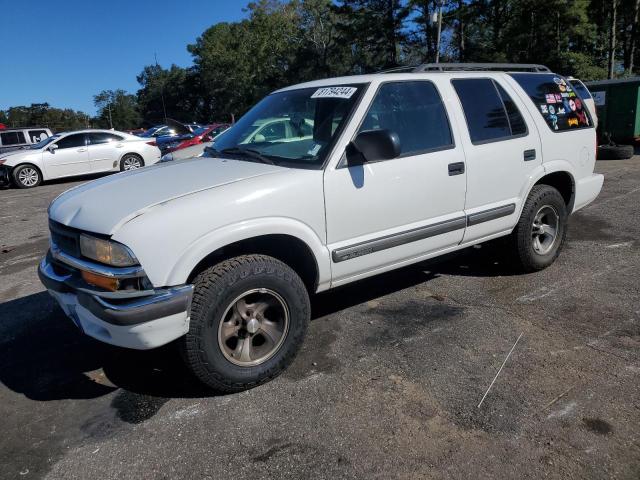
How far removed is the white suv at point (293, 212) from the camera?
2.66 metres

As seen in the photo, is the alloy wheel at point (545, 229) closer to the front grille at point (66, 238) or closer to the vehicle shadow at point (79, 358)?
the vehicle shadow at point (79, 358)

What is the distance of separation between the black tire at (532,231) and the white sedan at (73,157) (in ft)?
39.2

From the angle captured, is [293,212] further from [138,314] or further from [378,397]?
[378,397]

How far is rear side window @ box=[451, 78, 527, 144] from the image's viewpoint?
4.00 metres

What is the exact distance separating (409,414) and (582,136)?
3.46 m

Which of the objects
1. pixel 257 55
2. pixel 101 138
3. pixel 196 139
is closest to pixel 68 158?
pixel 101 138

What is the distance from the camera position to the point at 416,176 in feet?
11.7

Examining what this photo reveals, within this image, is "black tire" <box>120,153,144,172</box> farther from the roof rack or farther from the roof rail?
the roof rail

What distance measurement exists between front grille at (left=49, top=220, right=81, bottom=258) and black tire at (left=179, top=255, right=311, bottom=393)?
30.0 inches

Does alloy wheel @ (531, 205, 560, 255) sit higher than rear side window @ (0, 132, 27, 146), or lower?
lower

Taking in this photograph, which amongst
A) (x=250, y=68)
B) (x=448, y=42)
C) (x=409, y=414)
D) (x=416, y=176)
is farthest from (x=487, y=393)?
(x=250, y=68)

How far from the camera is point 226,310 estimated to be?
2852 millimetres

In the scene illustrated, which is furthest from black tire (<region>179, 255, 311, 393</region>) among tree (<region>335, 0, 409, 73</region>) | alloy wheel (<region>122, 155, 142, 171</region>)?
tree (<region>335, 0, 409, 73</region>)

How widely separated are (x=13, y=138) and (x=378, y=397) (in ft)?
60.7
